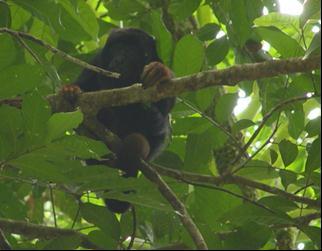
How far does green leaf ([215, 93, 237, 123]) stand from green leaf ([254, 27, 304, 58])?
457 mm

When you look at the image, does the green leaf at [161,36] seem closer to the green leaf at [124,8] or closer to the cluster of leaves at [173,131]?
the cluster of leaves at [173,131]

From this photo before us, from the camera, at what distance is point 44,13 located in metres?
2.75

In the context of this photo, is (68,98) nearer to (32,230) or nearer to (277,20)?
(32,230)

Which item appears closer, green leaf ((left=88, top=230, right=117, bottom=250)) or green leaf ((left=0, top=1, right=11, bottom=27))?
green leaf ((left=88, top=230, right=117, bottom=250))

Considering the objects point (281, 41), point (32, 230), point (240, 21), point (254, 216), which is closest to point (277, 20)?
point (240, 21)

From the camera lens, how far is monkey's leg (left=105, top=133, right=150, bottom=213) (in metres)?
3.43

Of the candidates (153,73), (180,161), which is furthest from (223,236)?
(153,73)

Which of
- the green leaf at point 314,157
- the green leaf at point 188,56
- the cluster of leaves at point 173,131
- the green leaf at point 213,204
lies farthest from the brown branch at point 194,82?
the green leaf at point 213,204

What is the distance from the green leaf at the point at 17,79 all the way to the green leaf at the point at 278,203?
115 centimetres

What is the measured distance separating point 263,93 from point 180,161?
61cm

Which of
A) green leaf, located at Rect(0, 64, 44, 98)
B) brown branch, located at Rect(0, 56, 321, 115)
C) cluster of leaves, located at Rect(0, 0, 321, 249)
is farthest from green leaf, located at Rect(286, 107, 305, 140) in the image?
green leaf, located at Rect(0, 64, 44, 98)

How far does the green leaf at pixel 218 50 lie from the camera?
10.8 ft

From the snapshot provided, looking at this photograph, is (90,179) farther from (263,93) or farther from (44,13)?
(263,93)

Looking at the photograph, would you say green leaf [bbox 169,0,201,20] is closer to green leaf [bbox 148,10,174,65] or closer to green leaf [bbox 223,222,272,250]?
green leaf [bbox 148,10,174,65]
